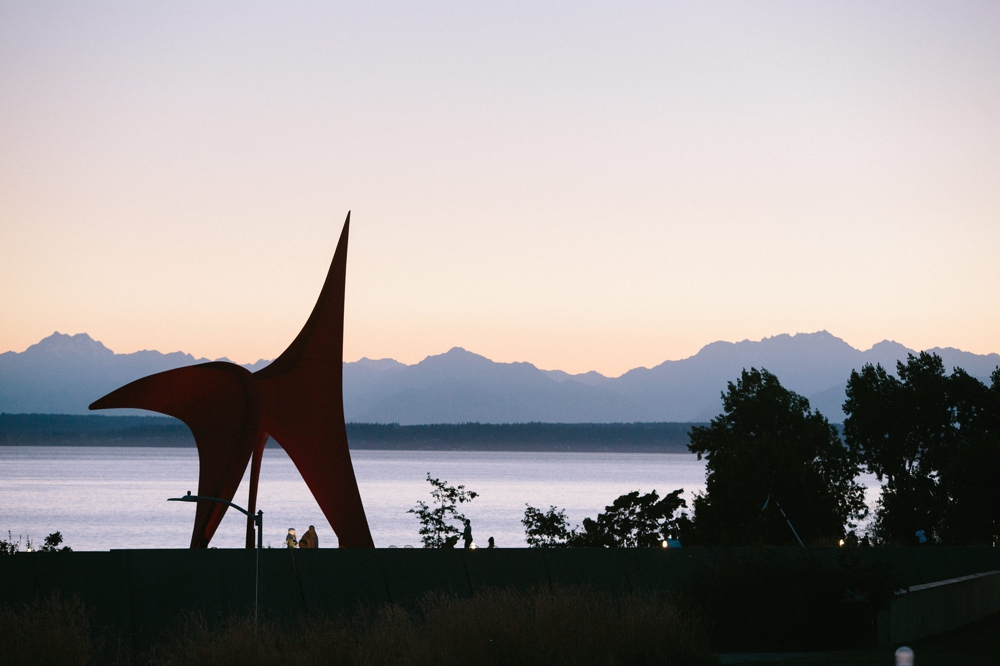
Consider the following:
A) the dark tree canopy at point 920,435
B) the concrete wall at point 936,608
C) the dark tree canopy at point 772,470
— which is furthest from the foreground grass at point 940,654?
the dark tree canopy at point 920,435

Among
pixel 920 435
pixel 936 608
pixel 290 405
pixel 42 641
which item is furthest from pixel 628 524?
pixel 42 641

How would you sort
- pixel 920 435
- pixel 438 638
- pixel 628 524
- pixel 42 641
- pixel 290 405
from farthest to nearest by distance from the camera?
1. pixel 920 435
2. pixel 628 524
3. pixel 290 405
4. pixel 438 638
5. pixel 42 641

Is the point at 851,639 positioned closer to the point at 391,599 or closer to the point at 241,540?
the point at 391,599

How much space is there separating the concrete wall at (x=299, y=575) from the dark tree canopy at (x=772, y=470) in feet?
60.6

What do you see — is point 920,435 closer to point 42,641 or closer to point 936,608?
point 936,608

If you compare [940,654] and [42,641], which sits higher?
[42,641]

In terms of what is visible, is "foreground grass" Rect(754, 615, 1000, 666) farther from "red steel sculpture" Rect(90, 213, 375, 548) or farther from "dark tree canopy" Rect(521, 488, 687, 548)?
"dark tree canopy" Rect(521, 488, 687, 548)

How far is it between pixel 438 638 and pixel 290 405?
35.3ft

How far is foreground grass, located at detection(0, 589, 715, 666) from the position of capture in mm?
10742

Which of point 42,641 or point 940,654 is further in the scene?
point 940,654

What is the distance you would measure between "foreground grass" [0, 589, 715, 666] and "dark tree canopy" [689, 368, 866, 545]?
2286 centimetres

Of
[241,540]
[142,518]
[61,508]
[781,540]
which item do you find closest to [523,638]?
[781,540]

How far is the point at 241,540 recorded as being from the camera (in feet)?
201

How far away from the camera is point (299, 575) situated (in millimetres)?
15125
